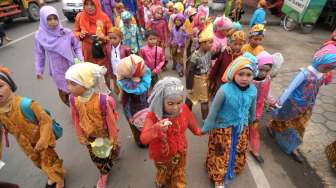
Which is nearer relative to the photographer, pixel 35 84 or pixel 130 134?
pixel 130 134

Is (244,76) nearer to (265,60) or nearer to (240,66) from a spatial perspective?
(240,66)

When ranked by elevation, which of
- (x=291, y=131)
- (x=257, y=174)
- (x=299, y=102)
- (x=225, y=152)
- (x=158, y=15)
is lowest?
(x=257, y=174)

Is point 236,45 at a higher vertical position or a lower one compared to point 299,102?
higher

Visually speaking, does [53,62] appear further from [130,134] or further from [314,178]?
[314,178]

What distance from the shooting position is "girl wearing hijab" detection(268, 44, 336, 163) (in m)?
2.93

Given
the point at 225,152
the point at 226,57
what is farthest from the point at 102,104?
the point at 226,57

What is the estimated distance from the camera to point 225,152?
294cm

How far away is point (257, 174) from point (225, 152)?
29.4 inches

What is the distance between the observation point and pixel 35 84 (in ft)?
20.0

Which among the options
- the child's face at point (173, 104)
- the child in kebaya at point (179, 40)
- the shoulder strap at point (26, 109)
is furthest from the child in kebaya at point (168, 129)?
the child in kebaya at point (179, 40)

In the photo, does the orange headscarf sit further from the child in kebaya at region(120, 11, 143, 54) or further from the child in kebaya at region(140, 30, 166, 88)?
the child in kebaya at region(140, 30, 166, 88)

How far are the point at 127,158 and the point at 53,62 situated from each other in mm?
2032

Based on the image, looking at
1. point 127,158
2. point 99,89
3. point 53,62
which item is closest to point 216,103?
point 99,89

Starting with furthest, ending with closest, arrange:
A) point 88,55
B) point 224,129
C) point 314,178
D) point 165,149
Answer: point 88,55 < point 314,178 < point 224,129 < point 165,149
